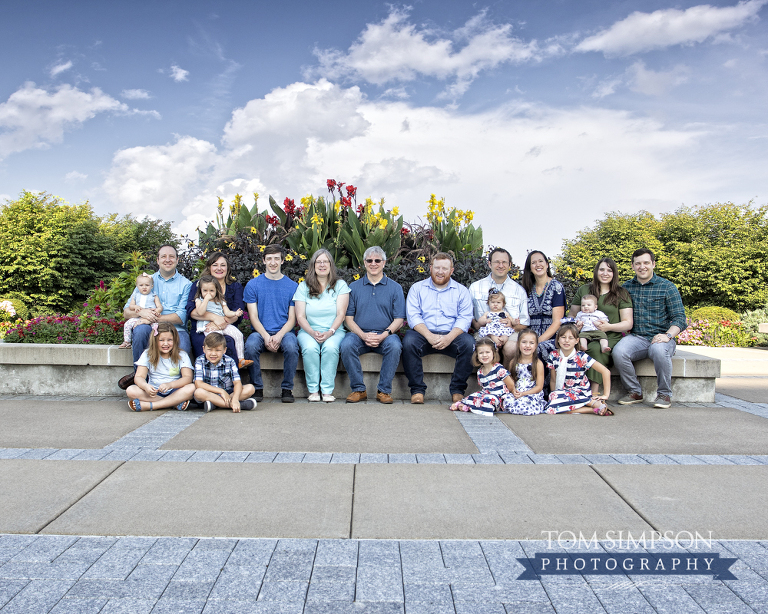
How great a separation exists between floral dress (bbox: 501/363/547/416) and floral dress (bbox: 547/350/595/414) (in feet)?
0.40

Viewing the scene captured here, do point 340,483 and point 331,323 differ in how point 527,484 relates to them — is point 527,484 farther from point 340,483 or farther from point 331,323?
point 331,323

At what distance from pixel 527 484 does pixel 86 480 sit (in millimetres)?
2676

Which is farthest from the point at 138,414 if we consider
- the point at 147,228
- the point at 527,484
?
the point at 147,228

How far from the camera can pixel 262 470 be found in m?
3.64

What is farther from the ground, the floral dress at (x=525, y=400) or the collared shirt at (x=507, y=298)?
the collared shirt at (x=507, y=298)

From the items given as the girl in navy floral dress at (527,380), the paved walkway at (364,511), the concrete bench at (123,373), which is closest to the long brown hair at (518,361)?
the girl in navy floral dress at (527,380)

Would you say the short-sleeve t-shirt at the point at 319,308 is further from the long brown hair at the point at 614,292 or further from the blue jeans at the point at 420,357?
the long brown hair at the point at 614,292

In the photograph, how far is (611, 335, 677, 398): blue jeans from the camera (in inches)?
228

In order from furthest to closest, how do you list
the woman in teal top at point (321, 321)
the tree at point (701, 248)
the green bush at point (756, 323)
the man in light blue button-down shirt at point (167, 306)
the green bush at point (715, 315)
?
the tree at point (701, 248), the green bush at point (715, 315), the green bush at point (756, 323), the woman in teal top at point (321, 321), the man in light blue button-down shirt at point (167, 306)

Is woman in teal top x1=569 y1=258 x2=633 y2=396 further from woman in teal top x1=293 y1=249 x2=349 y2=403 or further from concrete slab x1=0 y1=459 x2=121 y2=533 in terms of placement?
concrete slab x1=0 y1=459 x2=121 y2=533

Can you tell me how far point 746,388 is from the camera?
724 centimetres

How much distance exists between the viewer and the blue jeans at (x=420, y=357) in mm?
5766

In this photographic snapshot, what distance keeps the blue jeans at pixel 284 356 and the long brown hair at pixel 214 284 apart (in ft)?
1.63

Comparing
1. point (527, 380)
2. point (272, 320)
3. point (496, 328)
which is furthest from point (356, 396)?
point (527, 380)
